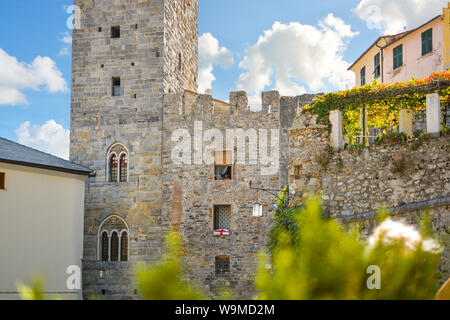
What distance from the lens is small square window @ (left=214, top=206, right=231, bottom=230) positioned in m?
19.0

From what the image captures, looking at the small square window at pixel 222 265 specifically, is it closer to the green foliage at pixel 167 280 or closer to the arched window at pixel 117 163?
the arched window at pixel 117 163

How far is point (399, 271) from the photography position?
5.28 ft

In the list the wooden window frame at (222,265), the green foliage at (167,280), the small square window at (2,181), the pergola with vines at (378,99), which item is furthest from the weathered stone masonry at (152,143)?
the green foliage at (167,280)

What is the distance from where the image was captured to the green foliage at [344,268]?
5.21ft

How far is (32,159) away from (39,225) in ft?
7.62

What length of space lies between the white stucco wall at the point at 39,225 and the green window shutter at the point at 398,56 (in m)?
13.9

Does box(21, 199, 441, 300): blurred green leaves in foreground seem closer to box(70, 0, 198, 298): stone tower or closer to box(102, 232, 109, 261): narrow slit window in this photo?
box(70, 0, 198, 298): stone tower

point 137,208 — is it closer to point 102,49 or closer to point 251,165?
point 251,165

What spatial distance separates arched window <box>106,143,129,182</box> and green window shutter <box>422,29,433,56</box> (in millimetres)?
12351

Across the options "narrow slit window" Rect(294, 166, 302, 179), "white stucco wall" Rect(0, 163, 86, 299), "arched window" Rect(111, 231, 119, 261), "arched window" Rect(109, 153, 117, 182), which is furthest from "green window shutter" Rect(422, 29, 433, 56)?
"white stucco wall" Rect(0, 163, 86, 299)

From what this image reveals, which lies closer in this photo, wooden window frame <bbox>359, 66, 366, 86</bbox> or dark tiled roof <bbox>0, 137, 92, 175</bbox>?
dark tiled roof <bbox>0, 137, 92, 175</bbox>

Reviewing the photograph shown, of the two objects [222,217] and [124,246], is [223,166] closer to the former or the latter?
[222,217]
